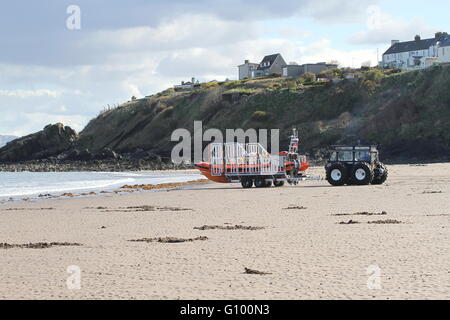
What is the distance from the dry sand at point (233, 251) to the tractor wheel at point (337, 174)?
955 centimetres

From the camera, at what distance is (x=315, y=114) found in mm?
70312

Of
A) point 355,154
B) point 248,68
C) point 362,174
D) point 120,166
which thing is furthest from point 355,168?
point 248,68

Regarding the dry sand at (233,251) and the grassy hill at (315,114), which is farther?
the grassy hill at (315,114)

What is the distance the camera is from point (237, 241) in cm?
1237

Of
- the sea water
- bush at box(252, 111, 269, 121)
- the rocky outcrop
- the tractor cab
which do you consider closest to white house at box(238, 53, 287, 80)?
the rocky outcrop

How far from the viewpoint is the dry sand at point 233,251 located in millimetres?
8195

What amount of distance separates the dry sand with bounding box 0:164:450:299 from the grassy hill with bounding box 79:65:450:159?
37.1 metres

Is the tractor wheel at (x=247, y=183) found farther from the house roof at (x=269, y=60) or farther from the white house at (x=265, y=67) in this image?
the house roof at (x=269, y=60)

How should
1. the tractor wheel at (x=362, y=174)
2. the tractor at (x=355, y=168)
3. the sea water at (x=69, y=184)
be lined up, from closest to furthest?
the tractor wheel at (x=362, y=174)
the tractor at (x=355, y=168)
the sea water at (x=69, y=184)

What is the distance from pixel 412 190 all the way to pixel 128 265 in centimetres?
1714

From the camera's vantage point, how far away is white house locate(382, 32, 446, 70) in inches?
4049

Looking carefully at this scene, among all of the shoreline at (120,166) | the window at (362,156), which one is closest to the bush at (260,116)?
the shoreline at (120,166)

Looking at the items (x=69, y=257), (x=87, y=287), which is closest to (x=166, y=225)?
(x=69, y=257)
